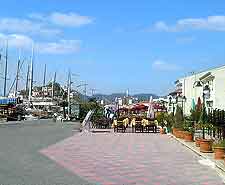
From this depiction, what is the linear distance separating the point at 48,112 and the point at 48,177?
9438cm

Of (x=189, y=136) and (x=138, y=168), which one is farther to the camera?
(x=189, y=136)

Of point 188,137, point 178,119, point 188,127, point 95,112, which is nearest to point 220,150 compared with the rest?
point 188,137

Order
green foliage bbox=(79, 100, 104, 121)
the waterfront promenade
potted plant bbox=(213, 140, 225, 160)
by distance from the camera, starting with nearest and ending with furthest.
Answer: the waterfront promenade < potted plant bbox=(213, 140, 225, 160) < green foliage bbox=(79, 100, 104, 121)

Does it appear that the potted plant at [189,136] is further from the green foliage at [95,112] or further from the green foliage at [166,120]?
the green foliage at [95,112]

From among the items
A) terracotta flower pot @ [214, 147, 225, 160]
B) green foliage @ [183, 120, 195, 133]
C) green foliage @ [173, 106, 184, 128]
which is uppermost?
green foliage @ [173, 106, 184, 128]

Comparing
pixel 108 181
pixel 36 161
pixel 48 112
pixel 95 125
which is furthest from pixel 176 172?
pixel 48 112

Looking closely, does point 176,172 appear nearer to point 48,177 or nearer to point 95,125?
point 48,177

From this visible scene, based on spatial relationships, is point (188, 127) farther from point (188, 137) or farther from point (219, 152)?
point (219, 152)

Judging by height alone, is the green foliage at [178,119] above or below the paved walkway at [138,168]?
above

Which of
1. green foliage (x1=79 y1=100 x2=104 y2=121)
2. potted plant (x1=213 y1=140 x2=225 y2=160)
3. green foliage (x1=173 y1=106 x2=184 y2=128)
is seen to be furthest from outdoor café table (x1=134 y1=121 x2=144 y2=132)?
potted plant (x1=213 y1=140 x2=225 y2=160)

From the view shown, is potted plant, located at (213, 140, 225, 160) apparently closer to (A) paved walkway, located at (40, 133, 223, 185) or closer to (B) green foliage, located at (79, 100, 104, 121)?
(A) paved walkway, located at (40, 133, 223, 185)

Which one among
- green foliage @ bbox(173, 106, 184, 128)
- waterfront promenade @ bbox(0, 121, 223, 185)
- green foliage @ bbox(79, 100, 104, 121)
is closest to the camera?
waterfront promenade @ bbox(0, 121, 223, 185)

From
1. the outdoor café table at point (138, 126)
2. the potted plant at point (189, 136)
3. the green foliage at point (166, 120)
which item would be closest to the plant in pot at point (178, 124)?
the potted plant at point (189, 136)

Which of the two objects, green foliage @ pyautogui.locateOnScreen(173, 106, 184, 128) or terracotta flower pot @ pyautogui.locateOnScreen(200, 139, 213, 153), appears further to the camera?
green foliage @ pyautogui.locateOnScreen(173, 106, 184, 128)
